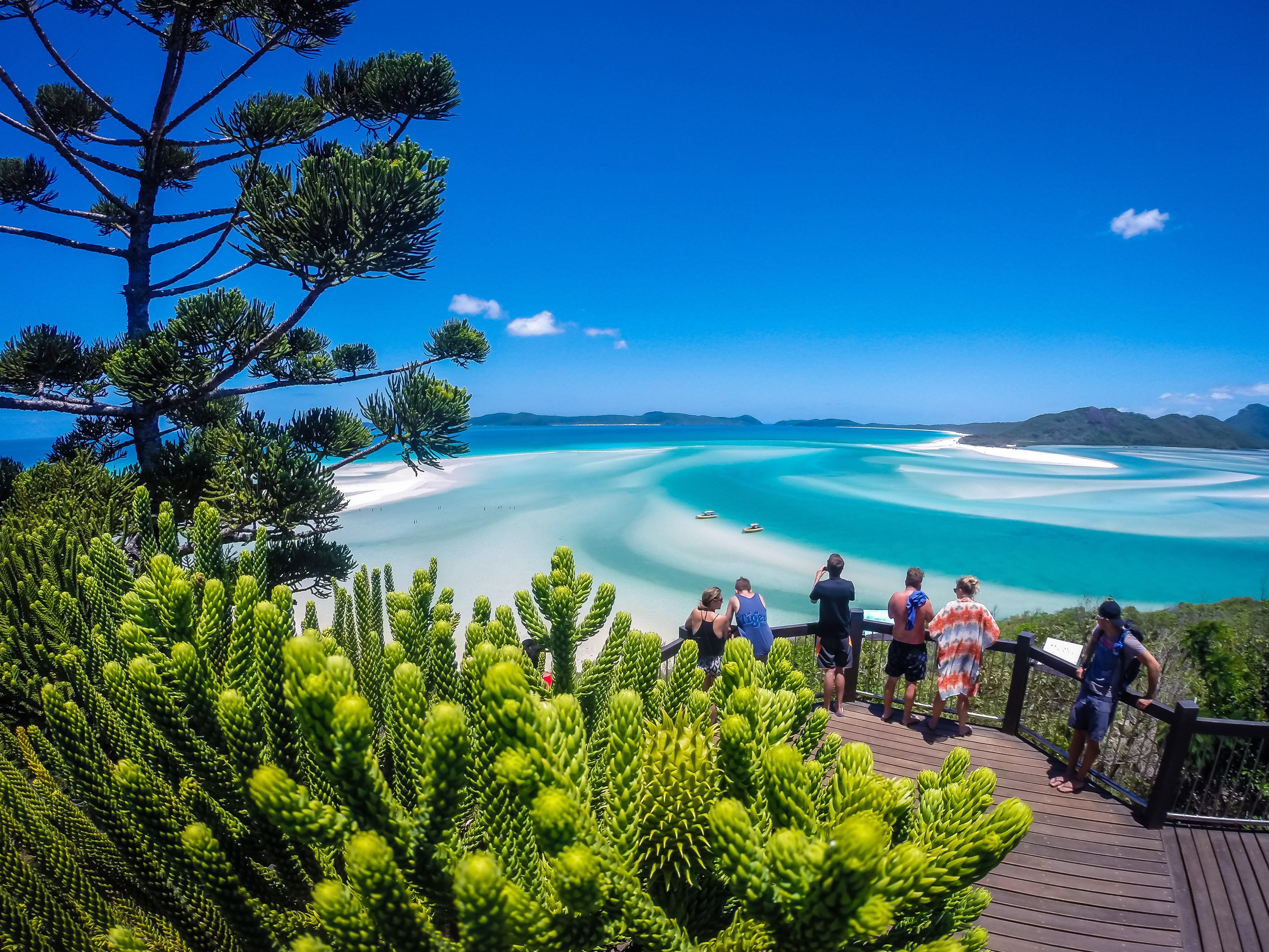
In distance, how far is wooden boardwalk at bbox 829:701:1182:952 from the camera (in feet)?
13.2

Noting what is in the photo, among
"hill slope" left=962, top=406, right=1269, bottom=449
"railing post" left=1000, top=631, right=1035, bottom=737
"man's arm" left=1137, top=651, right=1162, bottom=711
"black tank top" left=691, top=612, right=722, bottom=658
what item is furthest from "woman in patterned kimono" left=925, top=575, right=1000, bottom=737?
"hill slope" left=962, top=406, right=1269, bottom=449

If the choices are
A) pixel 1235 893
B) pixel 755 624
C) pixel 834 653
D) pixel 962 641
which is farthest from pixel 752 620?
pixel 1235 893

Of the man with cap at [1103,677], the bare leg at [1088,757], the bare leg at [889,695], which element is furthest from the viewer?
the bare leg at [889,695]

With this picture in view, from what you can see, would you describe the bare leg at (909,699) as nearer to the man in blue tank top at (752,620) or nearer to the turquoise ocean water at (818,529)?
the man in blue tank top at (752,620)

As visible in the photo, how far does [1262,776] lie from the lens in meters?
5.31

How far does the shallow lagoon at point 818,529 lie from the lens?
80.5 ft

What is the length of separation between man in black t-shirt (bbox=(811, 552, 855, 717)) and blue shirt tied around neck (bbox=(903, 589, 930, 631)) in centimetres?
61

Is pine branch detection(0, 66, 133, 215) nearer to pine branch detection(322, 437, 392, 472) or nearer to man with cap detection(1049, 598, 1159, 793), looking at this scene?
pine branch detection(322, 437, 392, 472)

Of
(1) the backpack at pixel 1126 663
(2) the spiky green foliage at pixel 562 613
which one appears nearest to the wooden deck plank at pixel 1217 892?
(1) the backpack at pixel 1126 663

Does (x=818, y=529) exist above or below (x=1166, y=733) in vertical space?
below

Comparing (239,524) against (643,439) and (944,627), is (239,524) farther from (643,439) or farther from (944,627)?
(643,439)

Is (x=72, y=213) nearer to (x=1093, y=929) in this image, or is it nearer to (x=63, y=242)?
(x=63, y=242)

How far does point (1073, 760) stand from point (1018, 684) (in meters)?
0.86

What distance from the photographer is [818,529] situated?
36.6 meters
